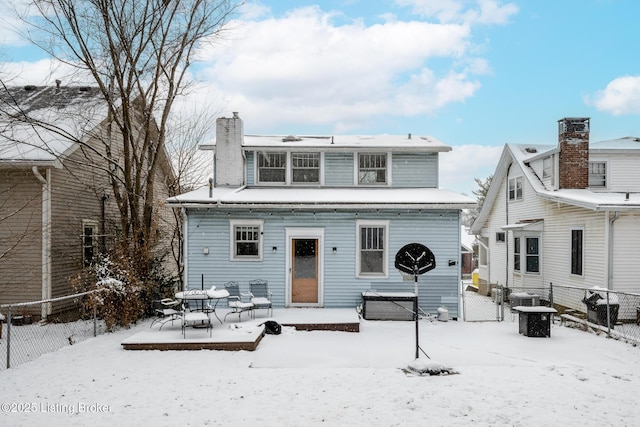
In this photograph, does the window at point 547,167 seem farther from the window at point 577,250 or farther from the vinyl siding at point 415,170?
the vinyl siding at point 415,170

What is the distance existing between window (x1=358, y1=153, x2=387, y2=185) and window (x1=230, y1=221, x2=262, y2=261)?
4002 millimetres

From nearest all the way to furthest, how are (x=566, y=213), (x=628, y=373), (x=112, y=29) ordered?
(x=628, y=373) < (x=112, y=29) < (x=566, y=213)

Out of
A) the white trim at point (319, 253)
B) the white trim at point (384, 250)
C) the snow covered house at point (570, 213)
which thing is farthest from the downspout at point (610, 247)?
the white trim at point (319, 253)

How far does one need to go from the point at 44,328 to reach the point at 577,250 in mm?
15914

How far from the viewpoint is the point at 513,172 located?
59.8ft

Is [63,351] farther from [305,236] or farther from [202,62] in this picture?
[202,62]

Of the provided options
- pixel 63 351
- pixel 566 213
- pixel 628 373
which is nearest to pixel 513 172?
pixel 566 213

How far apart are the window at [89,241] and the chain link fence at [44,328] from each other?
4.99 ft

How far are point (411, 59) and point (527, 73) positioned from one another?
5483mm

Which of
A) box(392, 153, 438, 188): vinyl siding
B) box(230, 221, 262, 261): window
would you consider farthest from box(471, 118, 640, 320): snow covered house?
box(230, 221, 262, 261): window

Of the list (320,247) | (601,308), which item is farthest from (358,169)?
(601,308)

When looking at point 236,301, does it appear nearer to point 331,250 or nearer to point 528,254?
point 331,250

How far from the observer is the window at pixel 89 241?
1469cm

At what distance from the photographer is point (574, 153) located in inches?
580
